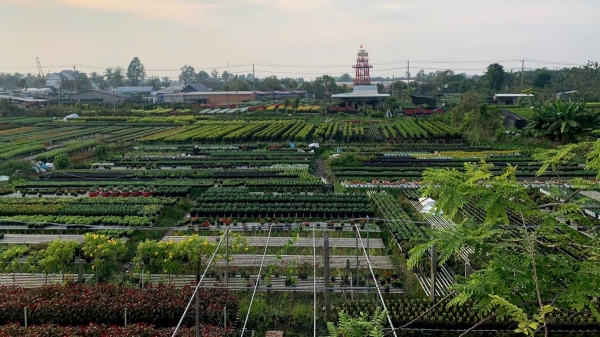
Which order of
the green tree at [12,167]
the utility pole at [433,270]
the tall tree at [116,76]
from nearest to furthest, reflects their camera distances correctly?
the utility pole at [433,270]
the green tree at [12,167]
the tall tree at [116,76]

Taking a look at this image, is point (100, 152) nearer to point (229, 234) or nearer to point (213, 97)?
point (229, 234)

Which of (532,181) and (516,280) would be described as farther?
(532,181)

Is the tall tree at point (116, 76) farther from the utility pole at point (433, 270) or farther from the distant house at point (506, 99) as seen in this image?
the utility pole at point (433, 270)

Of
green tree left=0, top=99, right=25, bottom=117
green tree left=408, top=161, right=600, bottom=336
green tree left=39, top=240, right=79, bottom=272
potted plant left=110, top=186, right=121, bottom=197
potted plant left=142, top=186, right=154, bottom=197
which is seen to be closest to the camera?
green tree left=408, top=161, right=600, bottom=336

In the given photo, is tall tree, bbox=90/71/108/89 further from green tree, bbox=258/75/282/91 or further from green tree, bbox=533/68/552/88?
green tree, bbox=533/68/552/88

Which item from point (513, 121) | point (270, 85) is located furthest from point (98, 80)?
point (513, 121)

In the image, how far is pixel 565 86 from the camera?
8194cm

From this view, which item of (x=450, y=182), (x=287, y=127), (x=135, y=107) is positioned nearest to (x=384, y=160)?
(x=287, y=127)

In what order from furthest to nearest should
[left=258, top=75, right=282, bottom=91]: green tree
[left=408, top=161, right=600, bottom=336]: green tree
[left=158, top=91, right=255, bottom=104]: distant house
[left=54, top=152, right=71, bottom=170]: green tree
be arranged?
[left=258, top=75, right=282, bottom=91]: green tree
[left=158, top=91, right=255, bottom=104]: distant house
[left=54, top=152, right=71, bottom=170]: green tree
[left=408, top=161, right=600, bottom=336]: green tree

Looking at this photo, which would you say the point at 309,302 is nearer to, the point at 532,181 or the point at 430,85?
the point at 532,181

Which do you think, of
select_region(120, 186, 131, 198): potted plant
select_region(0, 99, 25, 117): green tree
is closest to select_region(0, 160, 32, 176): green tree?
select_region(120, 186, 131, 198): potted plant

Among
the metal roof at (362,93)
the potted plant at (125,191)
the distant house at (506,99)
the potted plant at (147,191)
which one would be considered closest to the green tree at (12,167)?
the potted plant at (125,191)

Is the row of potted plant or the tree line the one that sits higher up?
the tree line

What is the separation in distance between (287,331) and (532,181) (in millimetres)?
21368
